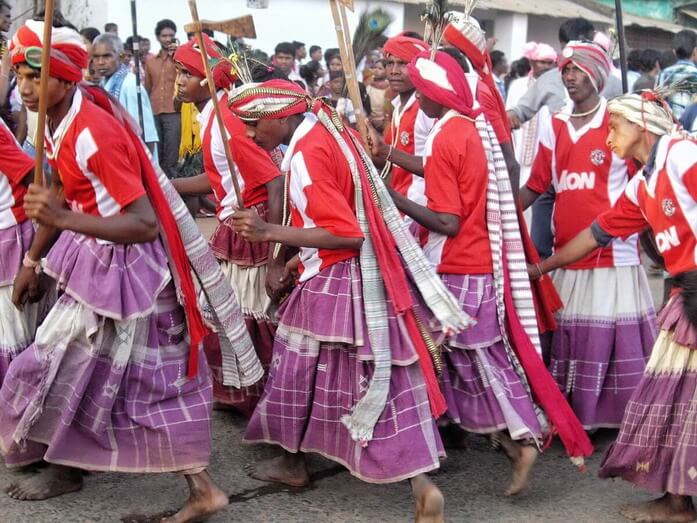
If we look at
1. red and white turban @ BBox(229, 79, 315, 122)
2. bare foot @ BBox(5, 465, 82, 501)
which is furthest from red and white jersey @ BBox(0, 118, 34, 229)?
bare foot @ BBox(5, 465, 82, 501)

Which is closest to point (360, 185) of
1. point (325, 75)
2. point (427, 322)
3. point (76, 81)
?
point (427, 322)

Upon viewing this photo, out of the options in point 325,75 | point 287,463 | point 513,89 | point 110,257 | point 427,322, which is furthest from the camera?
point 325,75

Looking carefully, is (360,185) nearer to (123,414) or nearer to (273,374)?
(273,374)

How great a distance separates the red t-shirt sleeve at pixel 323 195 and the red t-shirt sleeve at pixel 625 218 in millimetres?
1143

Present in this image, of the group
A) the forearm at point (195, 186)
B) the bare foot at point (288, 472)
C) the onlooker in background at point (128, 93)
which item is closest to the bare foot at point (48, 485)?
the bare foot at point (288, 472)

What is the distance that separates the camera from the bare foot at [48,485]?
395cm

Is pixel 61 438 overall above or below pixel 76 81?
below

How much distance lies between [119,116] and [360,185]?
969 millimetres

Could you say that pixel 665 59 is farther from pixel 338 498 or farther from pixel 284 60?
pixel 338 498

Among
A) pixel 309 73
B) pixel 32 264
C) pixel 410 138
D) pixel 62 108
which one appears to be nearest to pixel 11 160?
pixel 32 264

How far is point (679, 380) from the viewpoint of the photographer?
3.83 m

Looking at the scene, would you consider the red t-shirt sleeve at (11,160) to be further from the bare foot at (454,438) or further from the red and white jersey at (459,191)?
the bare foot at (454,438)

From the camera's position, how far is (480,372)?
423 cm

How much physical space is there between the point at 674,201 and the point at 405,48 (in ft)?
7.01
